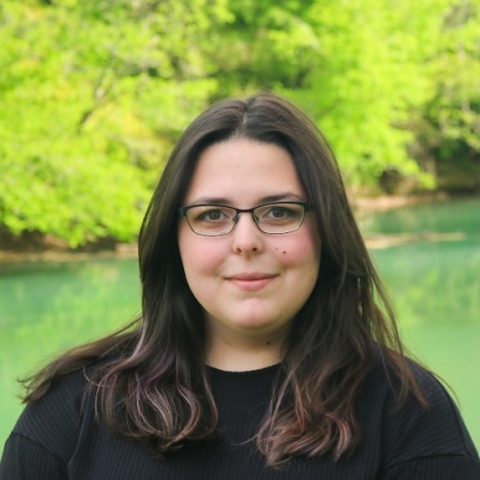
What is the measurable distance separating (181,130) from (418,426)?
13.7 meters

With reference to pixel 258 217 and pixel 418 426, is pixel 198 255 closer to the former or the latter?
pixel 258 217

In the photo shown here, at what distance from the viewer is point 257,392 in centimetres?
174

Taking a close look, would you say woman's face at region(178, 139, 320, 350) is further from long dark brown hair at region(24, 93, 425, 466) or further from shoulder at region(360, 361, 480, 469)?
shoulder at region(360, 361, 480, 469)

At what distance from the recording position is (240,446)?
1.69m

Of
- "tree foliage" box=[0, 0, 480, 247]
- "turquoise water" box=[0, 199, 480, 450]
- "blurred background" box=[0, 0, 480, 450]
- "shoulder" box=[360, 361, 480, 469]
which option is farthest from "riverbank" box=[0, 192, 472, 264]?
"shoulder" box=[360, 361, 480, 469]

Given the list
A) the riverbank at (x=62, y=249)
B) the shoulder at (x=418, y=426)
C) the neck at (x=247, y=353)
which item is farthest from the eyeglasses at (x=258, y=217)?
the riverbank at (x=62, y=249)

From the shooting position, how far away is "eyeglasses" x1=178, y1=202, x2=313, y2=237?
1699mm

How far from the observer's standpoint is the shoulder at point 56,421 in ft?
5.65

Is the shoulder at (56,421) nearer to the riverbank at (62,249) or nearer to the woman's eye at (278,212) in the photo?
the woman's eye at (278,212)

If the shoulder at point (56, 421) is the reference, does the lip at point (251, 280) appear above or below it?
above

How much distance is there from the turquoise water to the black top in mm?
2578

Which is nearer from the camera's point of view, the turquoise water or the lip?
the lip

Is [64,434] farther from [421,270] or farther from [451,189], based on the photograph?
[451,189]

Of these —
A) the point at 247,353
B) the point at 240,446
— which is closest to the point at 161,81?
the point at 247,353
